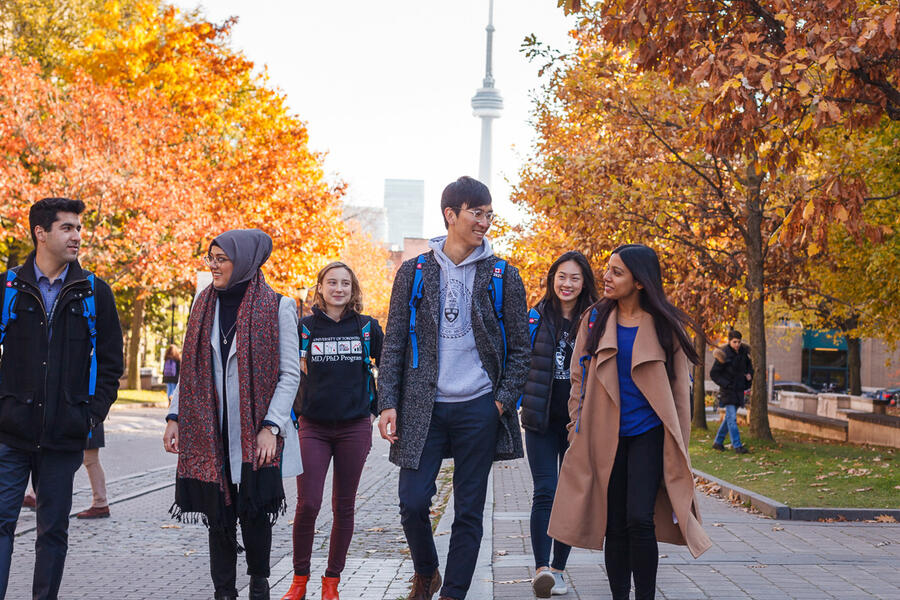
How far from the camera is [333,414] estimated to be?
20.4 feet

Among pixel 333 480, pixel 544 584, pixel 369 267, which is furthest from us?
pixel 369 267

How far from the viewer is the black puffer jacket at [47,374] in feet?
16.8

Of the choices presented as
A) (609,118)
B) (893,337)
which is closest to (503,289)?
(609,118)

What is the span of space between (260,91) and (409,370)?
95.3 ft

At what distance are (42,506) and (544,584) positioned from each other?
2694 mm

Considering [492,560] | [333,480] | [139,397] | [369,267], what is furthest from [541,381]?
[369,267]

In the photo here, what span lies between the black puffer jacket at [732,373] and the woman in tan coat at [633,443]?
477 inches

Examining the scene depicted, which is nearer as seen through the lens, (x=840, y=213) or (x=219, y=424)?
(x=219, y=424)

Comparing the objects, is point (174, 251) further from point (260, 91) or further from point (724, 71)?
point (724, 71)

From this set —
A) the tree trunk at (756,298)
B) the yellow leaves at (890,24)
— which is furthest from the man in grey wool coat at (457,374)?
the tree trunk at (756,298)

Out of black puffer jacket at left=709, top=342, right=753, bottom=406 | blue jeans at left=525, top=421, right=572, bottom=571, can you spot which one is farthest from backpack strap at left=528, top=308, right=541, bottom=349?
black puffer jacket at left=709, top=342, right=753, bottom=406

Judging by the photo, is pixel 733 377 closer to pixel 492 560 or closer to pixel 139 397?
pixel 492 560

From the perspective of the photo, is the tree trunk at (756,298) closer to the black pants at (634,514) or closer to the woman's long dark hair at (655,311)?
the woman's long dark hair at (655,311)

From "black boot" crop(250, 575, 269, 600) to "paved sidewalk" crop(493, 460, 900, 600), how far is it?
148 centimetres
